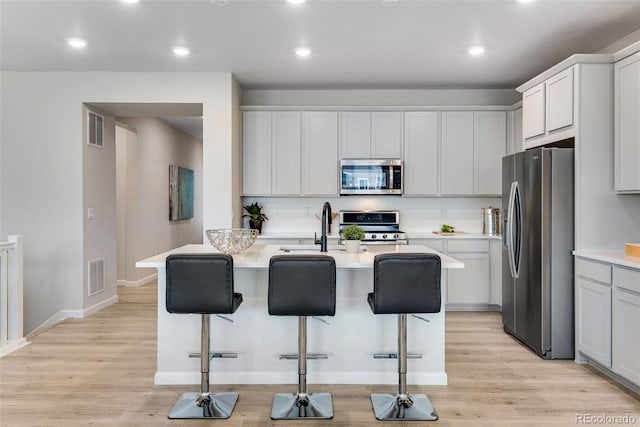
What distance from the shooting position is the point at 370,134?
5.23 m

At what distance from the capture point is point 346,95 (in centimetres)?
545

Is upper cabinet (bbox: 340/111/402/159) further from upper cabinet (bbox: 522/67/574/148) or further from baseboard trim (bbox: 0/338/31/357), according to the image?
baseboard trim (bbox: 0/338/31/357)

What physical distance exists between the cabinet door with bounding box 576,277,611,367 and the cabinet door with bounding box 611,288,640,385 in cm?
7

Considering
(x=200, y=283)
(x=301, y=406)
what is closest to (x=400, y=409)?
(x=301, y=406)

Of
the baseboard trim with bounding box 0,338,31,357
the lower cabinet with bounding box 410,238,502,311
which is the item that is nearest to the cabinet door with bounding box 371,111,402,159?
the lower cabinet with bounding box 410,238,502,311

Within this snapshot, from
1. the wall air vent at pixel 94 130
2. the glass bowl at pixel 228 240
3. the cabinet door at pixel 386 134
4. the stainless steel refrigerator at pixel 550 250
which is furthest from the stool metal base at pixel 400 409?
the wall air vent at pixel 94 130

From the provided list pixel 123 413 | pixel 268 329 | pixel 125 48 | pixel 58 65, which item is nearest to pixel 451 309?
pixel 268 329

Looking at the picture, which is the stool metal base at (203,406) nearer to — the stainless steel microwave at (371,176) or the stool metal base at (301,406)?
the stool metal base at (301,406)

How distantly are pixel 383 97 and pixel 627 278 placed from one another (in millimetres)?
3451

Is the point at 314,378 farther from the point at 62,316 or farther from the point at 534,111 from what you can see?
the point at 62,316

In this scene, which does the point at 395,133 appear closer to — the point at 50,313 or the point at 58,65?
the point at 58,65

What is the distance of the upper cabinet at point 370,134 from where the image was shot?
5.23m

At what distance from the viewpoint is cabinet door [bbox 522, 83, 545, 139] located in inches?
151

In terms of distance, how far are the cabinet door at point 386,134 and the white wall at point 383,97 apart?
0.29 meters
